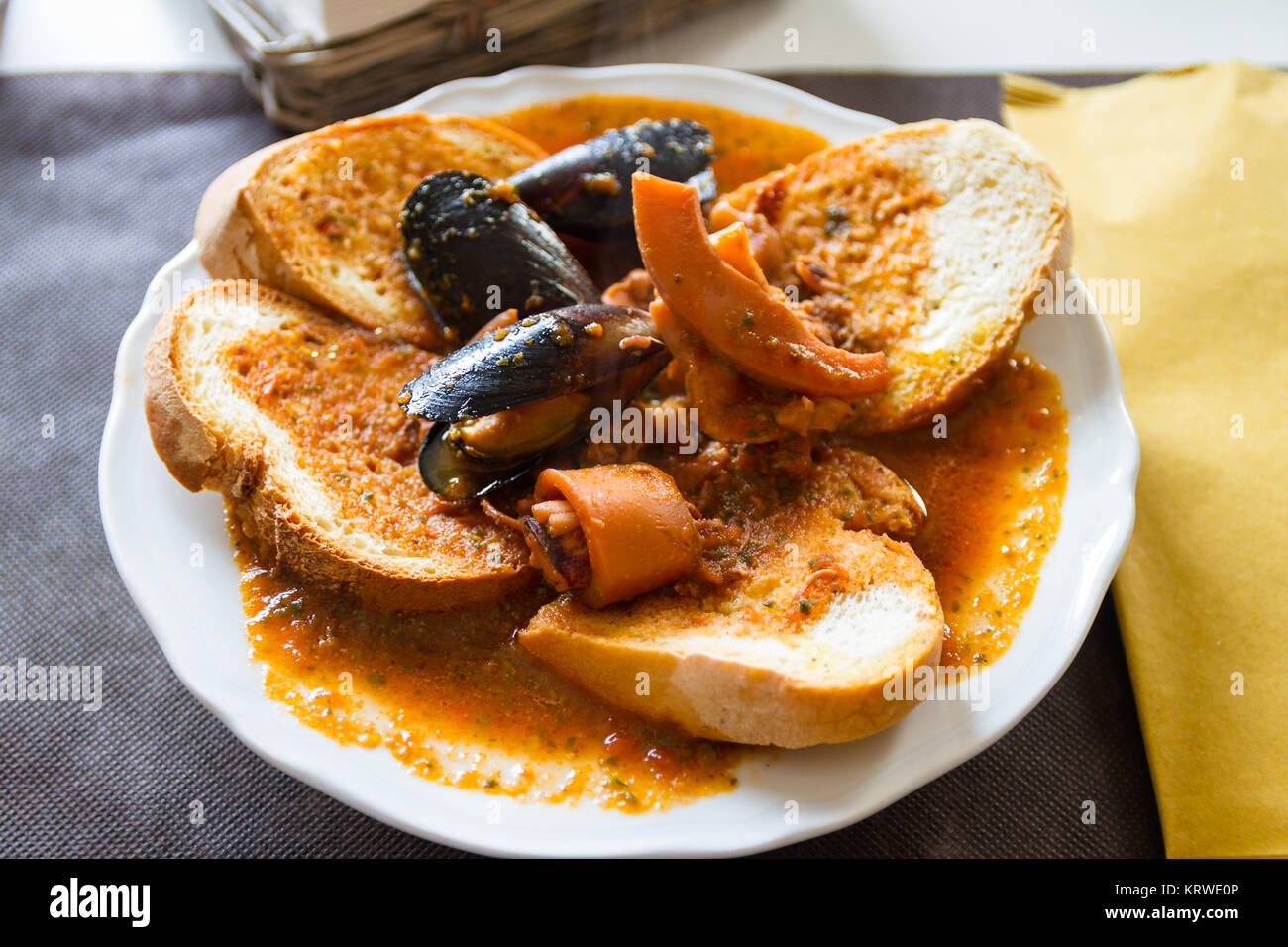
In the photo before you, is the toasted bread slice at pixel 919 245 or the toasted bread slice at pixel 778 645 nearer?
the toasted bread slice at pixel 778 645

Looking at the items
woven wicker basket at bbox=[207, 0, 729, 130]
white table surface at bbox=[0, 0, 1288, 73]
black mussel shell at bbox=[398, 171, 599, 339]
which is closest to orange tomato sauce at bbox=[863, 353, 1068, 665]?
black mussel shell at bbox=[398, 171, 599, 339]

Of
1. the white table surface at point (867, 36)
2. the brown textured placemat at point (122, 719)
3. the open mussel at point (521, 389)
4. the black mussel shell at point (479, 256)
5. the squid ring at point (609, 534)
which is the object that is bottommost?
the brown textured placemat at point (122, 719)

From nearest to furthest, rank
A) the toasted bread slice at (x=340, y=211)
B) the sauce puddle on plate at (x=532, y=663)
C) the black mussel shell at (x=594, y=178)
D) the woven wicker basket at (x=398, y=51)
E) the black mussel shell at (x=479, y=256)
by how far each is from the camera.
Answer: the sauce puddle on plate at (x=532, y=663) < the black mussel shell at (x=479, y=256) < the toasted bread slice at (x=340, y=211) < the black mussel shell at (x=594, y=178) < the woven wicker basket at (x=398, y=51)

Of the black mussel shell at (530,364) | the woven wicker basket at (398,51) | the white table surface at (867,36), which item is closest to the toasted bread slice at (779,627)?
the black mussel shell at (530,364)

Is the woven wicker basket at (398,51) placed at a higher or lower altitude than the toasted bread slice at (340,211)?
higher

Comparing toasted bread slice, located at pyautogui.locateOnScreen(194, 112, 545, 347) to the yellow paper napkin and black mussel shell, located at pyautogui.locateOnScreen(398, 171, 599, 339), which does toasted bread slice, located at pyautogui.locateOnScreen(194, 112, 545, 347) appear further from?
the yellow paper napkin

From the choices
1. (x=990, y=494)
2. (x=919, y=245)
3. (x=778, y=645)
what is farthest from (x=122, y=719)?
(x=919, y=245)

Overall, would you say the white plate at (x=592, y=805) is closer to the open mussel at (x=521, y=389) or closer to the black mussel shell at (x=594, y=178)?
the open mussel at (x=521, y=389)
